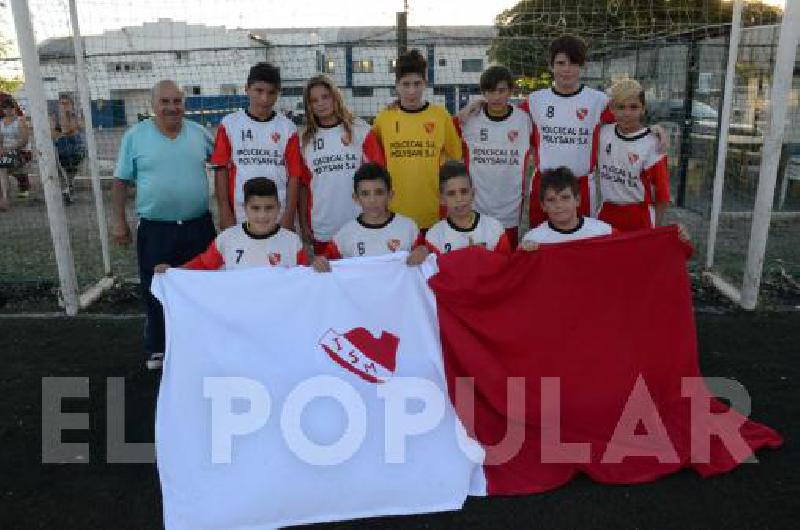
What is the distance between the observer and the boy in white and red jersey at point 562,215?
383 centimetres

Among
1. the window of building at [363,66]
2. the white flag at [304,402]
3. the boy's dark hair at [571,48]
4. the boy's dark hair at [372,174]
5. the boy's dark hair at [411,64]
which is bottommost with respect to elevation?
the white flag at [304,402]

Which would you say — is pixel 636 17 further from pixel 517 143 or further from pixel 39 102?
pixel 39 102

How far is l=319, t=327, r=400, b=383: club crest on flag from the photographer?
3391 mm

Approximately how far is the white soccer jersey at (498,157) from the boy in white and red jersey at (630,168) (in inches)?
23.1

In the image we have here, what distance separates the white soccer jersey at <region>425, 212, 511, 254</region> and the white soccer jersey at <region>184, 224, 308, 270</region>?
798 millimetres

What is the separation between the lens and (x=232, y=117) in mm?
4371

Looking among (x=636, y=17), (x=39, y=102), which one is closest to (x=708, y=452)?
(x=39, y=102)

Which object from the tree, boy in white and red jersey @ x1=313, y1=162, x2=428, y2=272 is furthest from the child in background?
the tree

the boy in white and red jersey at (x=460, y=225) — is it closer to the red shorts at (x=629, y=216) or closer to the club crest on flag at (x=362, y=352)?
the club crest on flag at (x=362, y=352)

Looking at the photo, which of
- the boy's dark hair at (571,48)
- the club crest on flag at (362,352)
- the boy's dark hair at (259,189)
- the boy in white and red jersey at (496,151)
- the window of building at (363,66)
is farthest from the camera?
the window of building at (363,66)

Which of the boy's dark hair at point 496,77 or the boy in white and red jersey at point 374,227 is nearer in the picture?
the boy in white and red jersey at point 374,227

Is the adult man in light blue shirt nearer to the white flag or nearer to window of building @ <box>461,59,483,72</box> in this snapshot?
the white flag

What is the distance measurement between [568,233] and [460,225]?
0.63m

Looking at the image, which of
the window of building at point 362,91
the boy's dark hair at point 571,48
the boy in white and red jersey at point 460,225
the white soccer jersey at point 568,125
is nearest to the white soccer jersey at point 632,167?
the white soccer jersey at point 568,125
